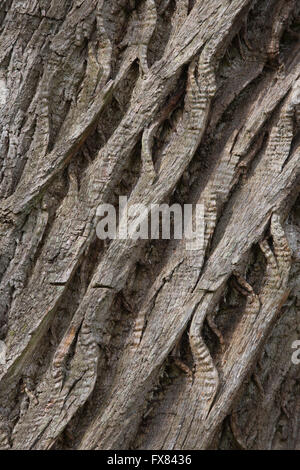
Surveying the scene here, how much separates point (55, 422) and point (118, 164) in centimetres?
81

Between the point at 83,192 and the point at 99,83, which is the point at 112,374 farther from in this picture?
the point at 99,83

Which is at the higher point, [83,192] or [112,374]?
[83,192]

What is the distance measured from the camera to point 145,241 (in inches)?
71.9

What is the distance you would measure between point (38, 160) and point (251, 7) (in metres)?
0.87

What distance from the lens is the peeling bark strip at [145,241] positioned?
5.78 feet

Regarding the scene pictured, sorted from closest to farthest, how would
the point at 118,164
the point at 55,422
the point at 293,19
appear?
the point at 55,422 < the point at 118,164 < the point at 293,19

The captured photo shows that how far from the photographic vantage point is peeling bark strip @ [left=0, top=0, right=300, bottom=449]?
5.78 ft

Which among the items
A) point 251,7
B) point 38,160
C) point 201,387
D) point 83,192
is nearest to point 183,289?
point 201,387

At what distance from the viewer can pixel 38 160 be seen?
6.11 feet

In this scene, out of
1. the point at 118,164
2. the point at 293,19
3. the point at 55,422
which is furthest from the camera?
the point at 293,19

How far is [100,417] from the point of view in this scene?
5.71 ft
